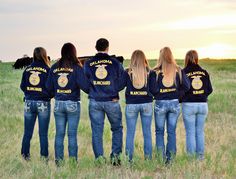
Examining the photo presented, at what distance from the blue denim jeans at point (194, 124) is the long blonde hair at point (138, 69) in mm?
1206

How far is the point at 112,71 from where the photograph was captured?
9.87 m

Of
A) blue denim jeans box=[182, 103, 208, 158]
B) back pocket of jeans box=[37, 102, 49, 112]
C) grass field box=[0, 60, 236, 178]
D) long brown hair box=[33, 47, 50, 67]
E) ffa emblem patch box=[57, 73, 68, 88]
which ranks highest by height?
long brown hair box=[33, 47, 50, 67]

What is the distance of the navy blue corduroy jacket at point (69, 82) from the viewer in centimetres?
985

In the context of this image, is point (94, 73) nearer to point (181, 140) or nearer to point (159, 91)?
point (159, 91)

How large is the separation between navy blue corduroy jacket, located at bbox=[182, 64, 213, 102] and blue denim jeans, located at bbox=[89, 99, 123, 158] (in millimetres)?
1513

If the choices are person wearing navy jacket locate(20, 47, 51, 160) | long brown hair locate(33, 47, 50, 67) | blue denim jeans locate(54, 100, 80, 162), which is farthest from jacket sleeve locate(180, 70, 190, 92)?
long brown hair locate(33, 47, 50, 67)

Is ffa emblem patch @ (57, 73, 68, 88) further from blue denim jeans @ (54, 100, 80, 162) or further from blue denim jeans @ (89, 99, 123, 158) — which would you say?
blue denim jeans @ (89, 99, 123, 158)

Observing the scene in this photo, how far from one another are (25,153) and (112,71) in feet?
8.84

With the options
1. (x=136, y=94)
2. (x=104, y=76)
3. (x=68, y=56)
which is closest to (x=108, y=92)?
(x=104, y=76)

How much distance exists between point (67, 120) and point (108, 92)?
99 centimetres

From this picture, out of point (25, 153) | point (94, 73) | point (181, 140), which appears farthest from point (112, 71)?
point (181, 140)

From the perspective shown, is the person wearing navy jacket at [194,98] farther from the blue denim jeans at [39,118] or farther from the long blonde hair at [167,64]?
the blue denim jeans at [39,118]

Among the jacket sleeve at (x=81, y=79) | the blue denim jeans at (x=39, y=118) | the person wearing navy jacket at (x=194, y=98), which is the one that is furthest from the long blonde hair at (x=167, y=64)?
the blue denim jeans at (x=39, y=118)

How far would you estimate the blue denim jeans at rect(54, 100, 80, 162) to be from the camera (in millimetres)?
9805
